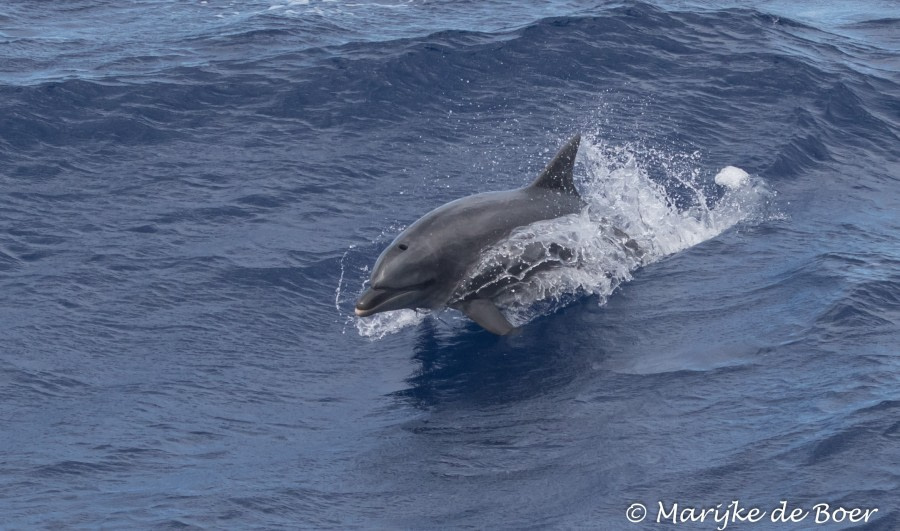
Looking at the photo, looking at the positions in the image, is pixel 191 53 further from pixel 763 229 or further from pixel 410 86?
→ pixel 763 229

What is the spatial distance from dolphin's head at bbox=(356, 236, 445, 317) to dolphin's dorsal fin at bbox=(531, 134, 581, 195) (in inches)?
81.1

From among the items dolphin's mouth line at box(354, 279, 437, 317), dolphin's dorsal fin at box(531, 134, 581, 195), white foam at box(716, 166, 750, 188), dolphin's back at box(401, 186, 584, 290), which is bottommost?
dolphin's mouth line at box(354, 279, 437, 317)

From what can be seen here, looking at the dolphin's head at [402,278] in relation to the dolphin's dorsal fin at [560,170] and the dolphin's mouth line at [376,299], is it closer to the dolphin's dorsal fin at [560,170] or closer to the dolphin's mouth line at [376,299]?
the dolphin's mouth line at [376,299]

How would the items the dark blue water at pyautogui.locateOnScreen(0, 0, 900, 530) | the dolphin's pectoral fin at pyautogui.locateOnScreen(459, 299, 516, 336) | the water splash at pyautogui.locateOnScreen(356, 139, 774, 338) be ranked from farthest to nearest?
the water splash at pyautogui.locateOnScreen(356, 139, 774, 338) < the dolphin's pectoral fin at pyautogui.locateOnScreen(459, 299, 516, 336) < the dark blue water at pyautogui.locateOnScreen(0, 0, 900, 530)

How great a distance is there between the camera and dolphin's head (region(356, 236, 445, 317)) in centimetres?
1425

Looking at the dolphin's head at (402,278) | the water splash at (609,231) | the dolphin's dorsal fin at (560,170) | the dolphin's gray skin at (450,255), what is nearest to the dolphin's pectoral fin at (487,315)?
the dolphin's gray skin at (450,255)

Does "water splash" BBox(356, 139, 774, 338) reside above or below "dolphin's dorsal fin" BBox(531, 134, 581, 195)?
below

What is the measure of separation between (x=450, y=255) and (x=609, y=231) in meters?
2.81

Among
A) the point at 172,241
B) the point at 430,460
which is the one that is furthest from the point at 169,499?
the point at 172,241

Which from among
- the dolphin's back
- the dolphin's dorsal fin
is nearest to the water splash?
the dolphin's back

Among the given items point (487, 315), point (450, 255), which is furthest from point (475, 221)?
point (487, 315)

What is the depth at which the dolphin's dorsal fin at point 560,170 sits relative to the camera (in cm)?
1564

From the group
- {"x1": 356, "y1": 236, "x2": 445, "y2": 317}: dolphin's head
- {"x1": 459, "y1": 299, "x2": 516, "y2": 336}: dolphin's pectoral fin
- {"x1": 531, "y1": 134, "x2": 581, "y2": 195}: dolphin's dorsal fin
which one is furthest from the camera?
{"x1": 531, "y1": 134, "x2": 581, "y2": 195}: dolphin's dorsal fin

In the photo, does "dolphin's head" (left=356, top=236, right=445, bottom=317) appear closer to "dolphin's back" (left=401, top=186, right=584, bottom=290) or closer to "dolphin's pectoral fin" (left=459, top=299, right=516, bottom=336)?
"dolphin's back" (left=401, top=186, right=584, bottom=290)
